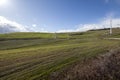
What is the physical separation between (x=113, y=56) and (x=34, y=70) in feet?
51.3

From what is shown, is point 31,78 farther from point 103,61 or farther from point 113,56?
point 113,56

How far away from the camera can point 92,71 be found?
2725cm

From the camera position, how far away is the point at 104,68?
29.2 metres

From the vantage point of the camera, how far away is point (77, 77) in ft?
81.9

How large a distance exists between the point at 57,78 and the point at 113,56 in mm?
15753

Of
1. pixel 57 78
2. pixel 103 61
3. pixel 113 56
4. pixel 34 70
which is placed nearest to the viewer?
pixel 57 78

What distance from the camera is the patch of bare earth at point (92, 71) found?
25.1 meters

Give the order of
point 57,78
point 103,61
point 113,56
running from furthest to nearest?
1. point 113,56
2. point 103,61
3. point 57,78

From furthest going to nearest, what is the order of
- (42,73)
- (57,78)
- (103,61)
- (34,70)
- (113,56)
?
(113,56) → (103,61) → (34,70) → (42,73) → (57,78)

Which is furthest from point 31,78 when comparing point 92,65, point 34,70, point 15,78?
point 92,65

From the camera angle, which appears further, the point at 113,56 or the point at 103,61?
the point at 113,56

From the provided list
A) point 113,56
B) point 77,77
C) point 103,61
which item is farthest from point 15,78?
point 113,56

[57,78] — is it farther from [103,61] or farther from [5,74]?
[103,61]

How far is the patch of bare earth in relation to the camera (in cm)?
2511
